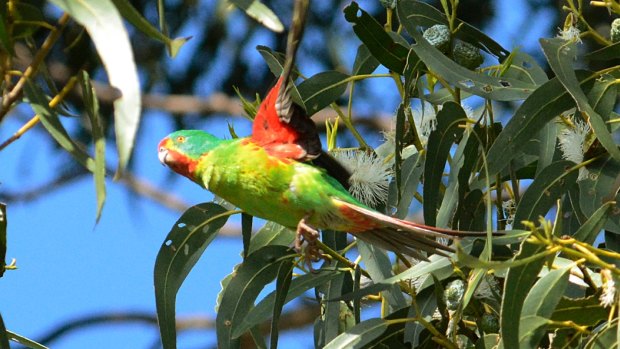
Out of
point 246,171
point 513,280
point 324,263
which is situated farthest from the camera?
point 324,263

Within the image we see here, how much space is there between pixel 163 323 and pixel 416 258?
41 cm

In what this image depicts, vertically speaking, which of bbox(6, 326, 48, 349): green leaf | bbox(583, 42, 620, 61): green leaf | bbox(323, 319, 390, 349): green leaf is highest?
bbox(583, 42, 620, 61): green leaf

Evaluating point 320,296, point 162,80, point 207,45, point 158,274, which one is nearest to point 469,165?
point 320,296

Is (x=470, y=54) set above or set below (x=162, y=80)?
below

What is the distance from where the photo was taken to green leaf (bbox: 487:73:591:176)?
159 cm

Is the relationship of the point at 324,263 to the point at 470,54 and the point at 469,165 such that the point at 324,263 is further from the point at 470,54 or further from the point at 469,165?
the point at 470,54

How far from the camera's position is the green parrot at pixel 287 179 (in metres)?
1.68

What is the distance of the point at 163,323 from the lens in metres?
1.74

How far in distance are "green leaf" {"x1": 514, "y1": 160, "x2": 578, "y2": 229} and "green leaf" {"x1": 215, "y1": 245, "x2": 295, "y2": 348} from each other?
38cm

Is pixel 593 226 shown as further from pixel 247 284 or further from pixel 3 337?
pixel 3 337

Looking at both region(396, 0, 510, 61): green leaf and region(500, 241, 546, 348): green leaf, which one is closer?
region(500, 241, 546, 348): green leaf

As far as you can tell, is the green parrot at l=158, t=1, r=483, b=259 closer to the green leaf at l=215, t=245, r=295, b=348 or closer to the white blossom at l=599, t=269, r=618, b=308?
the green leaf at l=215, t=245, r=295, b=348

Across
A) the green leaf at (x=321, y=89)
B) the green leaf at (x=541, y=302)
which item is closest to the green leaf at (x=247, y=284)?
the green leaf at (x=321, y=89)

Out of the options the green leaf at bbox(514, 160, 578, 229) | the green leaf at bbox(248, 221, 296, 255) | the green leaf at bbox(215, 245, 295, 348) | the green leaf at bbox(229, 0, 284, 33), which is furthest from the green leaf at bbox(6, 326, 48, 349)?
the green leaf at bbox(514, 160, 578, 229)
